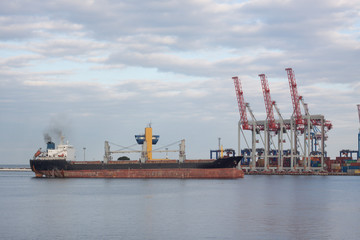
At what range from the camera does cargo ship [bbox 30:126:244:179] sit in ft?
371

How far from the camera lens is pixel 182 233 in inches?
1603

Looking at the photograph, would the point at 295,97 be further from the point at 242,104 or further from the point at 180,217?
the point at 180,217

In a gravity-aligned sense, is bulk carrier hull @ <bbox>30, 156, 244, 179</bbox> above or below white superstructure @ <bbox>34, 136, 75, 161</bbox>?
below

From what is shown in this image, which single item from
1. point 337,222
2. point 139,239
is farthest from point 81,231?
point 337,222

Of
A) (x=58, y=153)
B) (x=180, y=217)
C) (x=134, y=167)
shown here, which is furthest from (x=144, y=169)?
(x=180, y=217)

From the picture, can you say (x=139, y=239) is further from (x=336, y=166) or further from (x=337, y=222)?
(x=336, y=166)

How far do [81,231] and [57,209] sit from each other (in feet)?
53.1

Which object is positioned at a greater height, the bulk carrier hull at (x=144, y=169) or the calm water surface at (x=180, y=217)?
the bulk carrier hull at (x=144, y=169)

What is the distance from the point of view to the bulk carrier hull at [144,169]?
371ft

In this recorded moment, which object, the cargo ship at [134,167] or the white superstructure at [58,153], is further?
the white superstructure at [58,153]

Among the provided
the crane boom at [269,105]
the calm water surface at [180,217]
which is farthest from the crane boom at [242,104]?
the calm water surface at [180,217]

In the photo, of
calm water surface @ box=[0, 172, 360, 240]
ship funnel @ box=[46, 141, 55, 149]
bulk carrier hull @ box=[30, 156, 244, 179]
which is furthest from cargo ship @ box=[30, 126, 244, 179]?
calm water surface @ box=[0, 172, 360, 240]

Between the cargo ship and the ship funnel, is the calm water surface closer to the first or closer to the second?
the cargo ship

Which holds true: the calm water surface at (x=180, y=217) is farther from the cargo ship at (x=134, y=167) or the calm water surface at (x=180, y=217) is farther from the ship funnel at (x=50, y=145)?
the ship funnel at (x=50, y=145)
